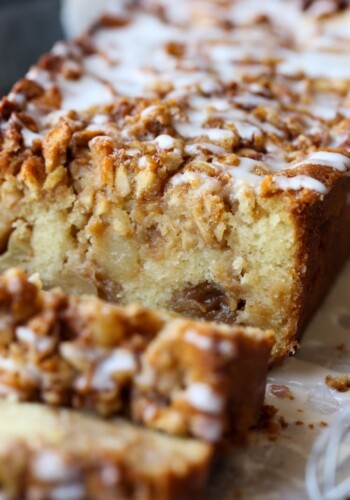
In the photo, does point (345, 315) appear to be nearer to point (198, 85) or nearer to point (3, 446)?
point (198, 85)

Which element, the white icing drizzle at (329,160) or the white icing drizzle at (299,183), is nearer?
the white icing drizzle at (299,183)

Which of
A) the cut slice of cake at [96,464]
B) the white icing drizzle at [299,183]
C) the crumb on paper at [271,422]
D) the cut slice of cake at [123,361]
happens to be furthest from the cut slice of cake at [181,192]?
the cut slice of cake at [96,464]

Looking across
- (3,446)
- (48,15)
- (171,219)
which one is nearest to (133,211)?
(171,219)

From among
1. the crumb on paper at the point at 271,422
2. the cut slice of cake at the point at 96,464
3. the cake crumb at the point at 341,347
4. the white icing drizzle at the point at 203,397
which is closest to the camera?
the cut slice of cake at the point at 96,464

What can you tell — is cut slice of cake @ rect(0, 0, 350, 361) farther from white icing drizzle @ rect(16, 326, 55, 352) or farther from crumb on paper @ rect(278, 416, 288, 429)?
white icing drizzle @ rect(16, 326, 55, 352)

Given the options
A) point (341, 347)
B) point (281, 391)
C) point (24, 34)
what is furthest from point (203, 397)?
point (24, 34)

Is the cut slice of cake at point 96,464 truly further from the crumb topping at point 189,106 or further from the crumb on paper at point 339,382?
the crumb topping at point 189,106

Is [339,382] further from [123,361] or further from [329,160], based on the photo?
[123,361]

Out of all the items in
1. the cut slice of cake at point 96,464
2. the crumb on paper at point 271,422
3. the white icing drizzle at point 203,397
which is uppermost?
the white icing drizzle at point 203,397
